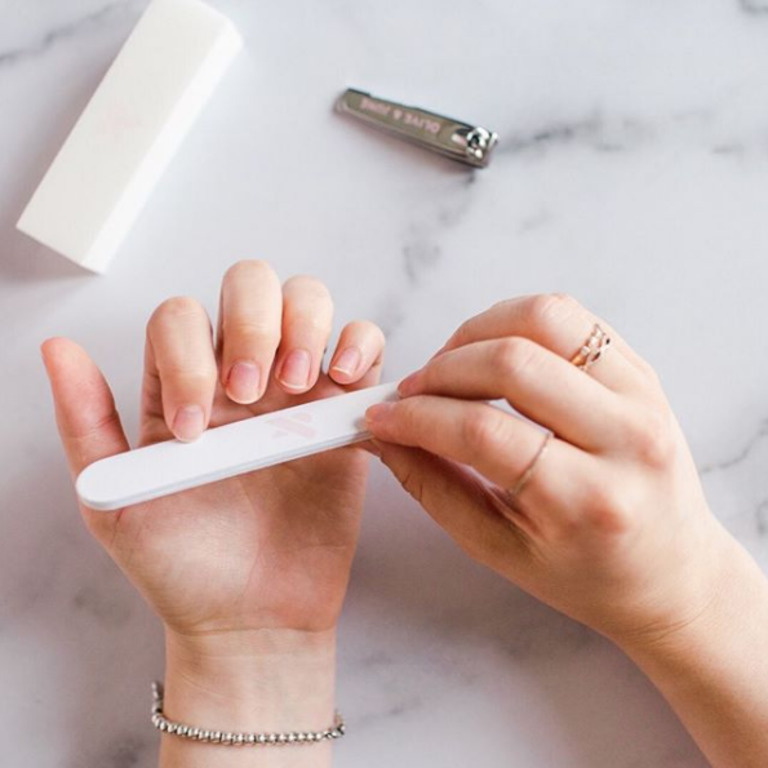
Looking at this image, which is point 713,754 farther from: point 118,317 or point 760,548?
point 118,317

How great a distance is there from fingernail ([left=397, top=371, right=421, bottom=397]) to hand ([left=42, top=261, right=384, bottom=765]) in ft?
0.19

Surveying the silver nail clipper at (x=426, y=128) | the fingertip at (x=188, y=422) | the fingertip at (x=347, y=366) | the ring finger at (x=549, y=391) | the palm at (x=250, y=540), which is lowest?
the palm at (x=250, y=540)

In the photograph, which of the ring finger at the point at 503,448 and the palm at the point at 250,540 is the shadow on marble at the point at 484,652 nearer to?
the palm at the point at 250,540

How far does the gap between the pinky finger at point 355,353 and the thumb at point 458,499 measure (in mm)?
48

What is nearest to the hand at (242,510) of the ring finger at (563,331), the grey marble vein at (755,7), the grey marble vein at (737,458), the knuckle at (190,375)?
the knuckle at (190,375)

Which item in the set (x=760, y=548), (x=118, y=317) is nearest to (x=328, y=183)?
(x=118, y=317)

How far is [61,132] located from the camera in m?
0.80

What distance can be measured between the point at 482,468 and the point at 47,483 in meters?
0.39

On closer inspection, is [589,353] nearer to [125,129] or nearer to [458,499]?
[458,499]

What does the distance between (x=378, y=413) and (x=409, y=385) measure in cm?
3

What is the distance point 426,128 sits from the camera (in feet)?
2.47

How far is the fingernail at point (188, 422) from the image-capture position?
1.98ft

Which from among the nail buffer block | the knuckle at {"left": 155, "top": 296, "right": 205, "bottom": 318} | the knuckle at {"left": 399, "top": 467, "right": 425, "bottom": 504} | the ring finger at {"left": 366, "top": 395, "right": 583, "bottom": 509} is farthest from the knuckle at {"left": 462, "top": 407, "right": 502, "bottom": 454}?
the nail buffer block

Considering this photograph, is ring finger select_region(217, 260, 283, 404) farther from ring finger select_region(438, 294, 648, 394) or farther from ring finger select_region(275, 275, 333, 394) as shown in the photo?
ring finger select_region(438, 294, 648, 394)
